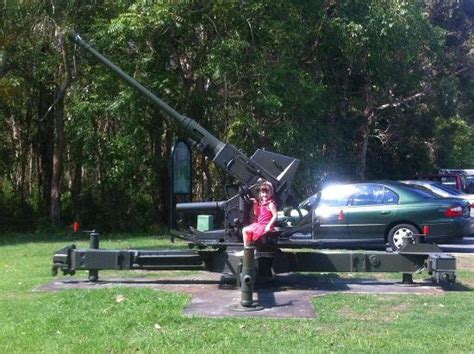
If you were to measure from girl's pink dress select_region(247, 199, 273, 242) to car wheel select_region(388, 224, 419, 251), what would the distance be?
670cm

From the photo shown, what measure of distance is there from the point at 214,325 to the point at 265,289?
2687 millimetres

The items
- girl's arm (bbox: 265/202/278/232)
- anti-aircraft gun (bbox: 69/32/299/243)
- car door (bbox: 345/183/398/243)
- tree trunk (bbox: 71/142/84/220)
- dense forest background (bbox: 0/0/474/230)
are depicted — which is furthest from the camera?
tree trunk (bbox: 71/142/84/220)

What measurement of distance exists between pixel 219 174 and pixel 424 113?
52.2 feet

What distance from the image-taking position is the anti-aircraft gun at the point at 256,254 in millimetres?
10609

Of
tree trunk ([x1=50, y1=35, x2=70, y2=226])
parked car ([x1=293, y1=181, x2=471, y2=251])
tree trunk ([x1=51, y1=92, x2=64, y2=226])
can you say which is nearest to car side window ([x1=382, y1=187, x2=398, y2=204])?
parked car ([x1=293, y1=181, x2=471, y2=251])

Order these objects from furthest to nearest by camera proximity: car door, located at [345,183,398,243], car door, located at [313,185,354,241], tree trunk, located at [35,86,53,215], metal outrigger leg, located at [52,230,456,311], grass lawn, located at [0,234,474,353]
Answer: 1. tree trunk, located at [35,86,53,215]
2. car door, located at [313,185,354,241]
3. car door, located at [345,183,398,243]
4. metal outrigger leg, located at [52,230,456,311]
5. grass lawn, located at [0,234,474,353]

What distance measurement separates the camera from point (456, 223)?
1628 centimetres

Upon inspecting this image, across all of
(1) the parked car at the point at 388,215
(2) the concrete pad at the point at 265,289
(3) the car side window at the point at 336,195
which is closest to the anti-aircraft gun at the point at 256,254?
(2) the concrete pad at the point at 265,289

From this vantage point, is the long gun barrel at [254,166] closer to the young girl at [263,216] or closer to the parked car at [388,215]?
the young girl at [263,216]

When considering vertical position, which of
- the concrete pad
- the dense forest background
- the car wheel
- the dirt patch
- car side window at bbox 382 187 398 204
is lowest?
the concrete pad

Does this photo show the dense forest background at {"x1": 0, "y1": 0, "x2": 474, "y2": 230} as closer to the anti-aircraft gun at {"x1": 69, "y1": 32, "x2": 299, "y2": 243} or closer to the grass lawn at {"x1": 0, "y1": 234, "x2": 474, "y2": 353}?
the anti-aircraft gun at {"x1": 69, "y1": 32, "x2": 299, "y2": 243}

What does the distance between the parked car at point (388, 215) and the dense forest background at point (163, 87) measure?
4.42 meters

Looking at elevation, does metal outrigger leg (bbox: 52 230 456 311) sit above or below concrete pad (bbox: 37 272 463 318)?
above

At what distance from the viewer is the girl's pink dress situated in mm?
10297
